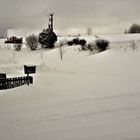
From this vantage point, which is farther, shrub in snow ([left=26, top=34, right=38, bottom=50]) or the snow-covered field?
shrub in snow ([left=26, top=34, right=38, bottom=50])

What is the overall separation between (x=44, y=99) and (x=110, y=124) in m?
4.71

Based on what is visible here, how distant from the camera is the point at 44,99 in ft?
41.1

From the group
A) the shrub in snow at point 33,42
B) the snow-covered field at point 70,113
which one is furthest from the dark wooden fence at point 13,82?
the shrub in snow at point 33,42

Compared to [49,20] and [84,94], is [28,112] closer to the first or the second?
[84,94]

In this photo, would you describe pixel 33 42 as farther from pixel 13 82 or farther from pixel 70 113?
pixel 70 113

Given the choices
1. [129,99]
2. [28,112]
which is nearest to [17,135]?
[28,112]

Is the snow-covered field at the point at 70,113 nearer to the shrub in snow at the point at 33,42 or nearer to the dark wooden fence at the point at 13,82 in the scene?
the dark wooden fence at the point at 13,82

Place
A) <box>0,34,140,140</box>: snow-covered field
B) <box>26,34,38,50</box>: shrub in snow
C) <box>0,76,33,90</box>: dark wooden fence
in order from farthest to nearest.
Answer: <box>26,34,38,50</box>: shrub in snow → <box>0,76,33,90</box>: dark wooden fence → <box>0,34,140,140</box>: snow-covered field

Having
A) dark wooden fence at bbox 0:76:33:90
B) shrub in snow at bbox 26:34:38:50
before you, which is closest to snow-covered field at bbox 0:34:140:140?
dark wooden fence at bbox 0:76:33:90

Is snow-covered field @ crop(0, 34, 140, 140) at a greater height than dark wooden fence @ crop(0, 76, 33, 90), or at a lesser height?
lesser

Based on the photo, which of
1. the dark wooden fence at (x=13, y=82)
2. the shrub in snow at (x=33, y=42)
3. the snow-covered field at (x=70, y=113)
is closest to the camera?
the snow-covered field at (x=70, y=113)

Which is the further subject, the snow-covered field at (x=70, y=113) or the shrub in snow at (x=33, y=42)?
the shrub in snow at (x=33, y=42)

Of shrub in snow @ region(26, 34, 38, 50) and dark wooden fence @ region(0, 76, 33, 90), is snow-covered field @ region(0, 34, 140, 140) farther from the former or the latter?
shrub in snow @ region(26, 34, 38, 50)

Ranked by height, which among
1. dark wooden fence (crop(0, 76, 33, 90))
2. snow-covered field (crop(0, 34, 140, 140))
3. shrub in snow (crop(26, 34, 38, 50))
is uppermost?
shrub in snow (crop(26, 34, 38, 50))
